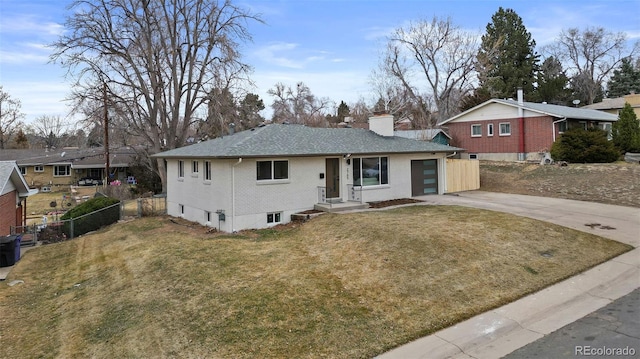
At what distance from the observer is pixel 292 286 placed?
347 inches

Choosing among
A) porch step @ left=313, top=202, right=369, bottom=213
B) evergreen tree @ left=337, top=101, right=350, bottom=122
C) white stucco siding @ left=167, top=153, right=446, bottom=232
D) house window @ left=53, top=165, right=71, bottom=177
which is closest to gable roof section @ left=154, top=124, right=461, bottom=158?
white stucco siding @ left=167, top=153, right=446, bottom=232

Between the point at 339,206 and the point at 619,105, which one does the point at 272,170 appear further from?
the point at 619,105

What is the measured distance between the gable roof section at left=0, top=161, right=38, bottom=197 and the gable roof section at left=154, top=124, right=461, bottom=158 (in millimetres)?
6567

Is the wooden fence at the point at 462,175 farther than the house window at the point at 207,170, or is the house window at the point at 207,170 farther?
the wooden fence at the point at 462,175

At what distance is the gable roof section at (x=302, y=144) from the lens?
15.3 meters

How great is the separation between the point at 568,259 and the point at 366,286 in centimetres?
558

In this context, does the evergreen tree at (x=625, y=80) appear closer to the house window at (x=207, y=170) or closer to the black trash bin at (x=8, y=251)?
the house window at (x=207, y=170)

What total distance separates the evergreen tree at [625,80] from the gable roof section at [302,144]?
174 feet

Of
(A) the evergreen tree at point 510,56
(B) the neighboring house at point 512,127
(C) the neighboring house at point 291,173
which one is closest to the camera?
(C) the neighboring house at point 291,173

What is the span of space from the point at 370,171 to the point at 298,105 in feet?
153

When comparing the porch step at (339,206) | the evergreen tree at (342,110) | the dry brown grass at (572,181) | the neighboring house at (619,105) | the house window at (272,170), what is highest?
the evergreen tree at (342,110)

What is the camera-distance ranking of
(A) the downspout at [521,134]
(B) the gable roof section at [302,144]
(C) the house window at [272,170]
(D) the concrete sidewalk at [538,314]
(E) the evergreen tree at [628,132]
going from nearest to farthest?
(D) the concrete sidewalk at [538,314]
(B) the gable roof section at [302,144]
(C) the house window at [272,170]
(E) the evergreen tree at [628,132]
(A) the downspout at [521,134]

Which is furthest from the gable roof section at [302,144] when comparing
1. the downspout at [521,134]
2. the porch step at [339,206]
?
the downspout at [521,134]

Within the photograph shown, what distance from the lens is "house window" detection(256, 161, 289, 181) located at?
15.5m
